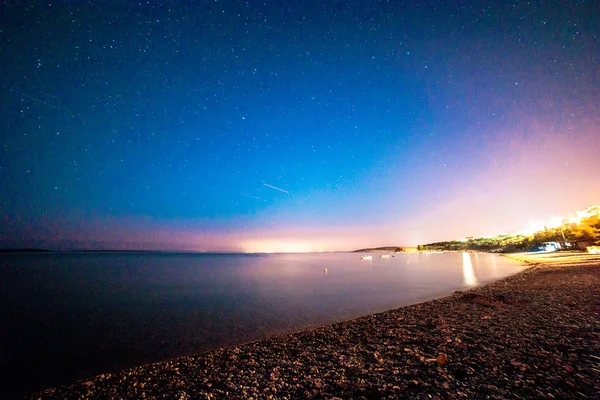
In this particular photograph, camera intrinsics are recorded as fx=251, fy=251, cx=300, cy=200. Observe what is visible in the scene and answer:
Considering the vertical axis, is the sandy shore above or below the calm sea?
above

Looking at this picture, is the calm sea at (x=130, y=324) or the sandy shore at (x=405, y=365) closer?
the sandy shore at (x=405, y=365)

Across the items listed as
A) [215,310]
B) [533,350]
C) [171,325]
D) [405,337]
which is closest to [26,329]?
[171,325]

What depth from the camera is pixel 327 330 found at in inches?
548

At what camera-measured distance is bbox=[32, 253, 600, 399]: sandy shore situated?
21.3 feet

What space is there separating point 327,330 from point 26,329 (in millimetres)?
21151

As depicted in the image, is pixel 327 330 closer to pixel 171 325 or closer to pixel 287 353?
pixel 287 353

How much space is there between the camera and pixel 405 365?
8.00m

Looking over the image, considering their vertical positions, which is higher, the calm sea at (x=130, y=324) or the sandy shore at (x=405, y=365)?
the sandy shore at (x=405, y=365)

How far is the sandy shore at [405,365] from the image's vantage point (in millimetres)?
6480

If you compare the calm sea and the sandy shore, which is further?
the calm sea

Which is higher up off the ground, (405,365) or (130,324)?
(405,365)

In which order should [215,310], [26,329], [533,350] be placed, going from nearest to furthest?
[533,350], [26,329], [215,310]

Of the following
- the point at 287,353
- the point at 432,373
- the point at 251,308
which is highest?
the point at 432,373

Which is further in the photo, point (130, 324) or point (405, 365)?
point (130, 324)
